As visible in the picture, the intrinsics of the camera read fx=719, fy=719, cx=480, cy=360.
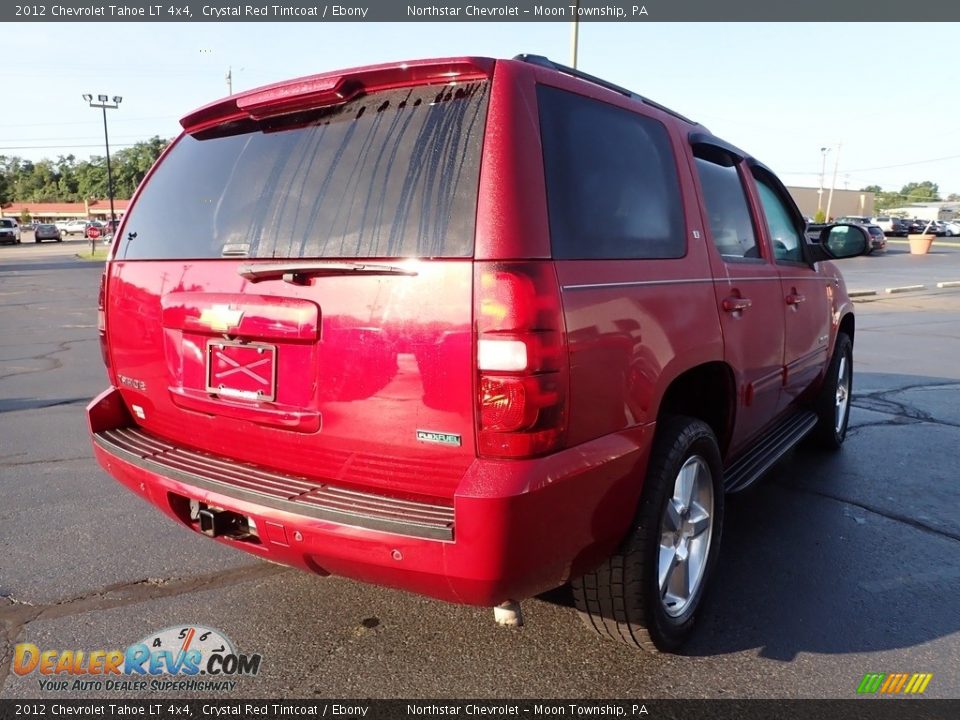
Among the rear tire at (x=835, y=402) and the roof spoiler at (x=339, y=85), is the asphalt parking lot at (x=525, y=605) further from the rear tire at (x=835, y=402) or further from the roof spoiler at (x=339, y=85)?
the roof spoiler at (x=339, y=85)

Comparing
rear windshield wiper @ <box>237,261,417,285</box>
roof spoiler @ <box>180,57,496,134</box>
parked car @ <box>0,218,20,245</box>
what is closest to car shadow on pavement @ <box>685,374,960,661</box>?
rear windshield wiper @ <box>237,261,417,285</box>

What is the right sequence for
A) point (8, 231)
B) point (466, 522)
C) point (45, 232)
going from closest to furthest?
1. point (466, 522)
2. point (8, 231)
3. point (45, 232)

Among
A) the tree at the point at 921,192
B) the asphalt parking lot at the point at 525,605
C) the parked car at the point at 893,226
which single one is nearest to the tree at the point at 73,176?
the parked car at the point at 893,226

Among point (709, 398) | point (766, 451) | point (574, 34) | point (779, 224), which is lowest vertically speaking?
point (766, 451)

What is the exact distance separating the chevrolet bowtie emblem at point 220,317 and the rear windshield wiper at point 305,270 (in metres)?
0.13

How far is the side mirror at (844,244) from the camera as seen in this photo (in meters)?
4.51

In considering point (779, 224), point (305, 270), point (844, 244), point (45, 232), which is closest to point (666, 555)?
point (305, 270)

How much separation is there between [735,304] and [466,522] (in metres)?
1.74

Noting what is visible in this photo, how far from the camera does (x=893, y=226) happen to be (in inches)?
2424

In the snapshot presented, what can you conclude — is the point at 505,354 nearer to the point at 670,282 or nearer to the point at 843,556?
the point at 670,282

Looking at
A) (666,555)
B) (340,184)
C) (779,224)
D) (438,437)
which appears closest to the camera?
(438,437)

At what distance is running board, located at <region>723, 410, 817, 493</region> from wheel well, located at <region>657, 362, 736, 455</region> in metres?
0.17

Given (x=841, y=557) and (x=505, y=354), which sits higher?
(x=505, y=354)

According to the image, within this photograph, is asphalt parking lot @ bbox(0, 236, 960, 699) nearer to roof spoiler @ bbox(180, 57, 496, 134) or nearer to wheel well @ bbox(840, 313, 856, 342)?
wheel well @ bbox(840, 313, 856, 342)
